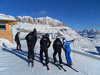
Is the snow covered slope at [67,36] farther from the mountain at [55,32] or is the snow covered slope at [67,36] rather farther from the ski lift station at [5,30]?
the ski lift station at [5,30]

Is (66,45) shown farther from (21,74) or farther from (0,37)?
(0,37)

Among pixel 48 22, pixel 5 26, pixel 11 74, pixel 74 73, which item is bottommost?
pixel 74 73

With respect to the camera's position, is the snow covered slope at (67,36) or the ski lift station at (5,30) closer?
the ski lift station at (5,30)

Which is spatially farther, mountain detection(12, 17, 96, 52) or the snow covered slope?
mountain detection(12, 17, 96, 52)

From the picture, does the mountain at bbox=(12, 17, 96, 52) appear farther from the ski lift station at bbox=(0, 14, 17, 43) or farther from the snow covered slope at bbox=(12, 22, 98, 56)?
the ski lift station at bbox=(0, 14, 17, 43)

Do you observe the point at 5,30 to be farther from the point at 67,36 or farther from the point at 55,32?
the point at 55,32

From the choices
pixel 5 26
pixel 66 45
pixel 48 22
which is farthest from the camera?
pixel 48 22

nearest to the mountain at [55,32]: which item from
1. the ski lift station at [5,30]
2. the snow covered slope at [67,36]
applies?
the snow covered slope at [67,36]

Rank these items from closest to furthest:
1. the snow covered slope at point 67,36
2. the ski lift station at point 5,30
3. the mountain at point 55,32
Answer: the ski lift station at point 5,30 → the snow covered slope at point 67,36 → the mountain at point 55,32

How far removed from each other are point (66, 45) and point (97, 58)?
3.71 metres

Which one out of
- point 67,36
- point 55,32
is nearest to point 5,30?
point 67,36

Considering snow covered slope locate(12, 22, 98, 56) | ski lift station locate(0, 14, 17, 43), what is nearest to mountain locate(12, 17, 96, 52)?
snow covered slope locate(12, 22, 98, 56)

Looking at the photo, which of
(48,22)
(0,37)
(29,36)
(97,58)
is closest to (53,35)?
→ (97,58)

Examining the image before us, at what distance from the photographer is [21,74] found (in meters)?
3.26
